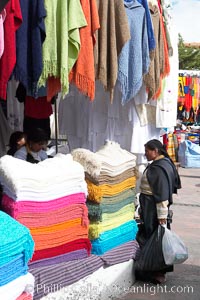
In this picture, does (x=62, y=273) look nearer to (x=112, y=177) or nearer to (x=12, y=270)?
(x=112, y=177)

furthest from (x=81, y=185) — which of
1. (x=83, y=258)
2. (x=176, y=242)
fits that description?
(x=176, y=242)

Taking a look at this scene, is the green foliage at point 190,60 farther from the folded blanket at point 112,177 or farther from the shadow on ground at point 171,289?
the folded blanket at point 112,177

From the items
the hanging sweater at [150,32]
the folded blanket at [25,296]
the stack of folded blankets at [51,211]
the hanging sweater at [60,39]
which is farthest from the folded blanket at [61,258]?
the hanging sweater at [150,32]

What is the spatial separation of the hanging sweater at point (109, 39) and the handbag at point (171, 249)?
1.49 m

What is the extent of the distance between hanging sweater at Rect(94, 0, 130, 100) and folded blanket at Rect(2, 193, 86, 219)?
1.07 m

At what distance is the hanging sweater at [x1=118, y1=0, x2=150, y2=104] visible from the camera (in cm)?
429

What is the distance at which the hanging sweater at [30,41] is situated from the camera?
328cm

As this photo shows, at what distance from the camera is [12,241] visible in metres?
2.35

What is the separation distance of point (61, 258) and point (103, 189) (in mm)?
774

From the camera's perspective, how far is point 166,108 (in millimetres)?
5867

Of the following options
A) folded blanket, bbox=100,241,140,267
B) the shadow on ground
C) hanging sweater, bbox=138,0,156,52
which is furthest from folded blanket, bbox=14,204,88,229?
hanging sweater, bbox=138,0,156,52

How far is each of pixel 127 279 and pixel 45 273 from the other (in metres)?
1.36

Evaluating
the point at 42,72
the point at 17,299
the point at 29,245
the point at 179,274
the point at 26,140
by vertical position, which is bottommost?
the point at 179,274

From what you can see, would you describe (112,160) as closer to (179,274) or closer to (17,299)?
(179,274)
